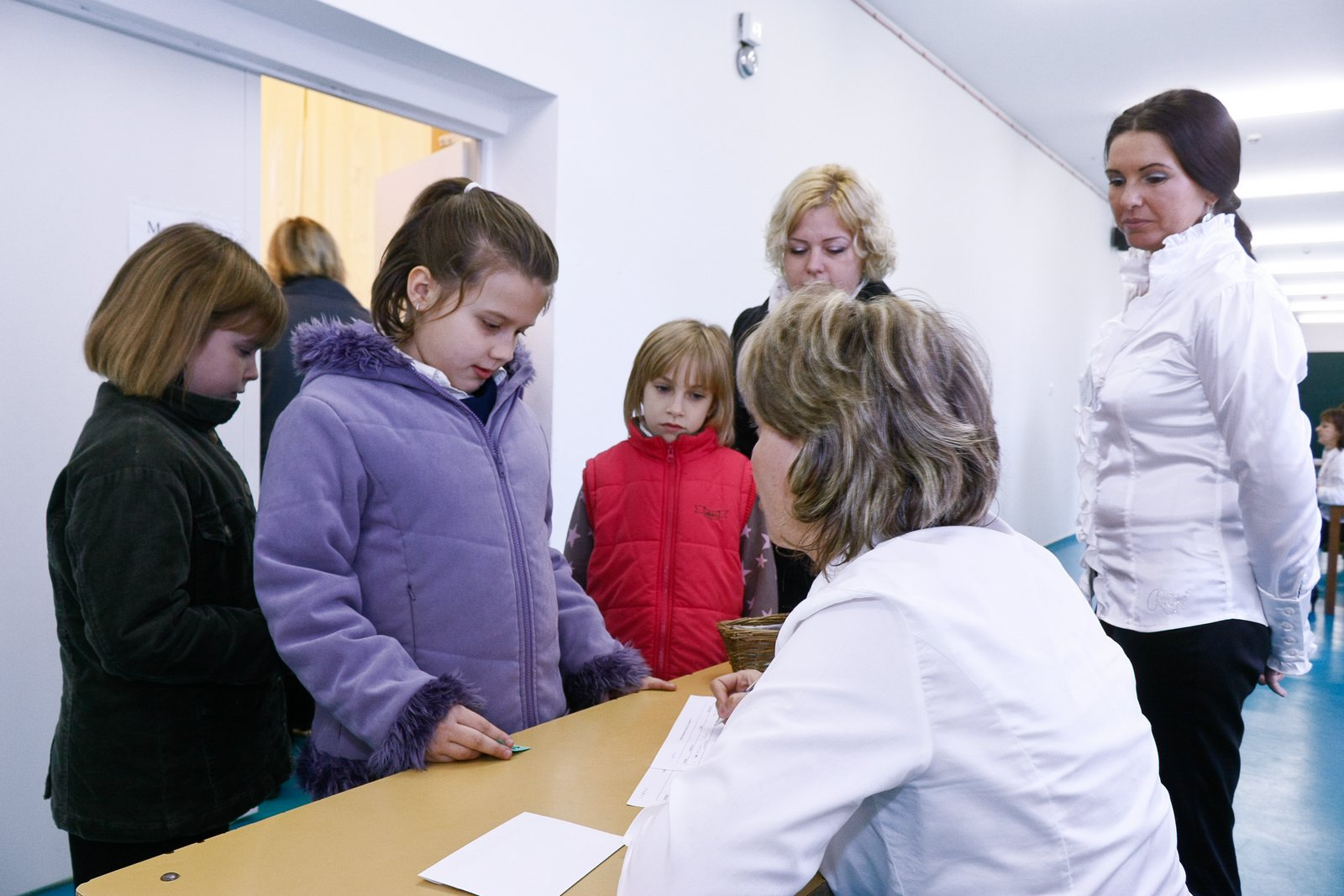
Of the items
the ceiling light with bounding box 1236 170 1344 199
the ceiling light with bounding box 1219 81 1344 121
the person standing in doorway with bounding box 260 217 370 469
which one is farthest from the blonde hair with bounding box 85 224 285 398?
the ceiling light with bounding box 1236 170 1344 199

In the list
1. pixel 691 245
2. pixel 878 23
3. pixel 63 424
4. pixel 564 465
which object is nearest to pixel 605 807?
pixel 63 424

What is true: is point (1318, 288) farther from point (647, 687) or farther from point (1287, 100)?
point (647, 687)

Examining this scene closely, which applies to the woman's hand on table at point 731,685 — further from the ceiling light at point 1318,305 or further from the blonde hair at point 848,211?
the ceiling light at point 1318,305

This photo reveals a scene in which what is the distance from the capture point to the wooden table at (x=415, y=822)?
0.99 metres

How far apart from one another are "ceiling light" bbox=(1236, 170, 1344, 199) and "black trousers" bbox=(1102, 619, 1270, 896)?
835cm

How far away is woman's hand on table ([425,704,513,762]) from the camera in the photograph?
129 cm

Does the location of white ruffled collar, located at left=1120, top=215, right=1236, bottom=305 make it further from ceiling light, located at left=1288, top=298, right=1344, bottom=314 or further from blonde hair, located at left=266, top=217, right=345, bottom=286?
ceiling light, located at left=1288, top=298, right=1344, bottom=314

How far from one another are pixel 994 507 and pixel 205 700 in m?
1.24

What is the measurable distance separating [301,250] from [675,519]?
5.91ft

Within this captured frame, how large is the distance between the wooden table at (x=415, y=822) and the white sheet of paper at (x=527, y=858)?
1cm

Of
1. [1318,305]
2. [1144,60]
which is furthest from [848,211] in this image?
[1318,305]

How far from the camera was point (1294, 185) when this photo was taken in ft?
29.5

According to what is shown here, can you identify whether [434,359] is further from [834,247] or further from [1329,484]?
[1329,484]

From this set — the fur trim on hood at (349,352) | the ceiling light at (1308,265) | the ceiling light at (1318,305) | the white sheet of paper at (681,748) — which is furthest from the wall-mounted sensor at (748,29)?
the ceiling light at (1318,305)
